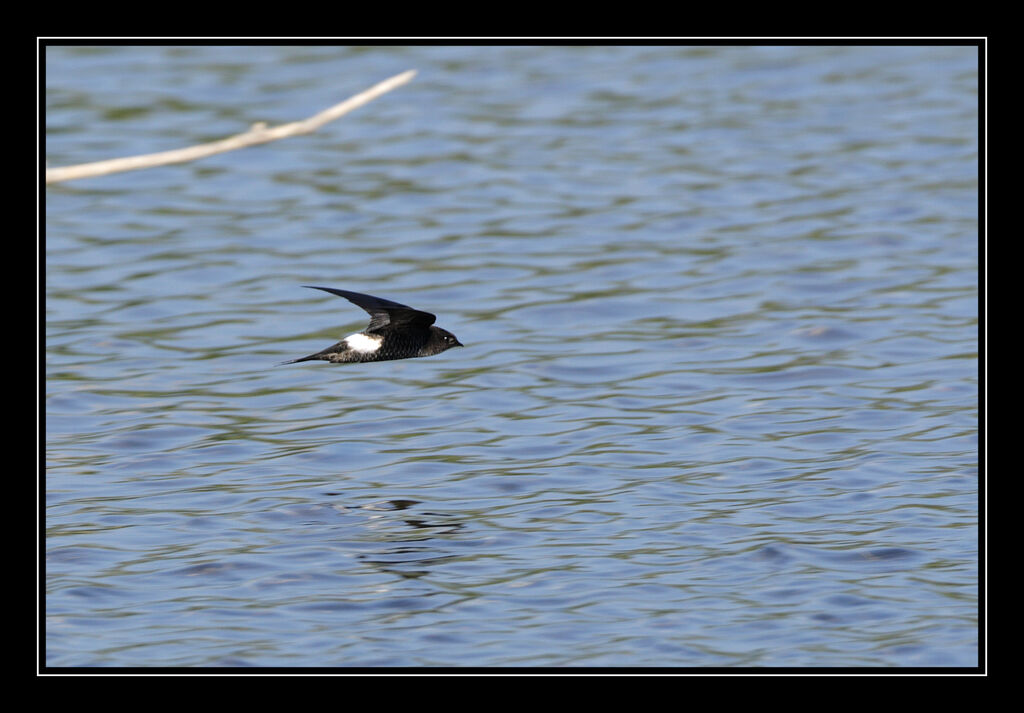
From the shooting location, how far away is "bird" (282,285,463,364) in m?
10.6

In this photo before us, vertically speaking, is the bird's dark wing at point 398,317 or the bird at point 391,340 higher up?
the bird's dark wing at point 398,317

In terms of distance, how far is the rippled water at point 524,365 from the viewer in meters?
8.98

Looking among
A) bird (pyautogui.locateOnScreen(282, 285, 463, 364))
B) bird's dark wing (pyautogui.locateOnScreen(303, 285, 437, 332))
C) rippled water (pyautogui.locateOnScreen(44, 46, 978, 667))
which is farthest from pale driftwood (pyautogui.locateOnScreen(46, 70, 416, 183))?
bird (pyautogui.locateOnScreen(282, 285, 463, 364))

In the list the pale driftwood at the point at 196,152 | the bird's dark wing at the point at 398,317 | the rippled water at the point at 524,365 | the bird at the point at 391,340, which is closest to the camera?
the pale driftwood at the point at 196,152

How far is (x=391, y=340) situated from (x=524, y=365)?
282cm

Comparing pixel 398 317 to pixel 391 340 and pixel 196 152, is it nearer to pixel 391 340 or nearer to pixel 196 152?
pixel 391 340

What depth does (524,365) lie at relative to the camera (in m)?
13.5

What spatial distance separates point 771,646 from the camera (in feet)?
27.4

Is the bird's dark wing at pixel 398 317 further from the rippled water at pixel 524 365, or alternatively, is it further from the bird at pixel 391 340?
the rippled water at pixel 524 365

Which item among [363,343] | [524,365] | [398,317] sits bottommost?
[524,365]

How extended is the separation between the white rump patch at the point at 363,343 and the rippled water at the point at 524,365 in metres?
0.97

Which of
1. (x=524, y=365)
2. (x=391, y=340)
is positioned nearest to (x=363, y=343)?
(x=391, y=340)

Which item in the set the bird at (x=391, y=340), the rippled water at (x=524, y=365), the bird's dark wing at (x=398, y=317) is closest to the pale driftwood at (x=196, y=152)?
the rippled water at (x=524, y=365)

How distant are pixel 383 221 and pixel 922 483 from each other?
25.9 feet
